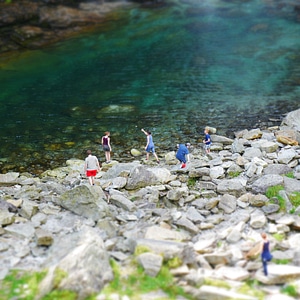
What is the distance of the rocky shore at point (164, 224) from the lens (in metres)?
14.6

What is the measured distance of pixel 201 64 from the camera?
48375 mm

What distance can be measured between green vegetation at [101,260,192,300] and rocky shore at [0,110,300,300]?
0.17 m

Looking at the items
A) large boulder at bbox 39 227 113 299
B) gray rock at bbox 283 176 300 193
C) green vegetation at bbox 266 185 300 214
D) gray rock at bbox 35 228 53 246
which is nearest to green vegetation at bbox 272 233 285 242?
green vegetation at bbox 266 185 300 214

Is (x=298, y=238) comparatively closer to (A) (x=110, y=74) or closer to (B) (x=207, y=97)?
(B) (x=207, y=97)

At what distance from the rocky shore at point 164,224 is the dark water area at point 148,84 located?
530cm

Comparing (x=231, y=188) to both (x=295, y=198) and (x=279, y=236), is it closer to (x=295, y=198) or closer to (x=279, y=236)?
(x=295, y=198)

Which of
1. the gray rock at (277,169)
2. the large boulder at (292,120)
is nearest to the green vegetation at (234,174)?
the gray rock at (277,169)

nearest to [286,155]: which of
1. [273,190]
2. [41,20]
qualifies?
[273,190]

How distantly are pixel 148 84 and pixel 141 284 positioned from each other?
100 feet

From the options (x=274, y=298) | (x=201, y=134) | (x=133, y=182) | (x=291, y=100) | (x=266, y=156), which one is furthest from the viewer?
(x=291, y=100)

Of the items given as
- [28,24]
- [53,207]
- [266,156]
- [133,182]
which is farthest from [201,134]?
[28,24]

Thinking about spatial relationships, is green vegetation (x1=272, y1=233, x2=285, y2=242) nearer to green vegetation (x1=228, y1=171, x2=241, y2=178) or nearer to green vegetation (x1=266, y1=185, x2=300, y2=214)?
green vegetation (x1=266, y1=185, x2=300, y2=214)

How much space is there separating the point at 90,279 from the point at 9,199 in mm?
9094

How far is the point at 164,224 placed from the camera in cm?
1805
